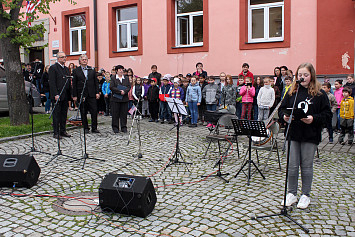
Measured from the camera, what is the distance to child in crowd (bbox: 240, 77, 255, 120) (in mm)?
11325

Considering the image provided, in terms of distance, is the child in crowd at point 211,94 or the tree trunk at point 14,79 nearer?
the tree trunk at point 14,79

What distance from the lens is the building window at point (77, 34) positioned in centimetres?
1860

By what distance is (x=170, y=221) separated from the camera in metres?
4.45

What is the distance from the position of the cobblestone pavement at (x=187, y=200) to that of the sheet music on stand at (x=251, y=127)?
0.81 metres

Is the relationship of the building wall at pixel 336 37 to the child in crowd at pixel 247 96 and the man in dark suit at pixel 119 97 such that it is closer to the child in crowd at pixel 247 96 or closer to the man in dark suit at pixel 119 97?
the child in crowd at pixel 247 96

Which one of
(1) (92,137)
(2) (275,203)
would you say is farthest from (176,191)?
(1) (92,137)

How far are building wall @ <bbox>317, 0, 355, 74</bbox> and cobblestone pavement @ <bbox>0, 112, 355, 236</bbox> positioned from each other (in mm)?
4130

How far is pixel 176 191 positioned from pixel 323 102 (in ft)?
7.97

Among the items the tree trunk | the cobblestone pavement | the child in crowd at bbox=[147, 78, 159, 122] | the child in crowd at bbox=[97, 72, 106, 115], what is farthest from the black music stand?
the child in crowd at bbox=[97, 72, 106, 115]

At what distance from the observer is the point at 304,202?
4848 mm

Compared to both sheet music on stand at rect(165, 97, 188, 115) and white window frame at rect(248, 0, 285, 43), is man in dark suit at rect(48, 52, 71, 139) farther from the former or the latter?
A: white window frame at rect(248, 0, 285, 43)

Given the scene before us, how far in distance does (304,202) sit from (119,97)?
689 cm

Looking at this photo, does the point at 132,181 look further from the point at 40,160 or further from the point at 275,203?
the point at 40,160

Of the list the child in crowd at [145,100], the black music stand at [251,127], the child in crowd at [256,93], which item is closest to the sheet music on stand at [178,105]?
the black music stand at [251,127]
